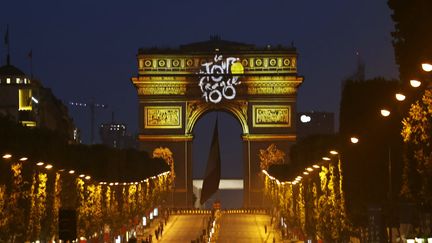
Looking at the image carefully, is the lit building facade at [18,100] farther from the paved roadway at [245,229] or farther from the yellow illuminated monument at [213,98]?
the paved roadway at [245,229]

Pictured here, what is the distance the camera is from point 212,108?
184625 mm

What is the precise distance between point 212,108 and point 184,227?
51317 mm

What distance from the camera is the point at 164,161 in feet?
588

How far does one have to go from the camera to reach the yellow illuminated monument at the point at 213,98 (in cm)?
18275

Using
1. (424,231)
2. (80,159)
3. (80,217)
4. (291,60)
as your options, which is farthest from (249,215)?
(424,231)

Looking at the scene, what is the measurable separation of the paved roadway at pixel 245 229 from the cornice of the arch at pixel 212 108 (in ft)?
93.5

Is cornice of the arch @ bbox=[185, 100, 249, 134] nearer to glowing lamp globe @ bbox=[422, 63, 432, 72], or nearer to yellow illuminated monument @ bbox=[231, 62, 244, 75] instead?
yellow illuminated monument @ bbox=[231, 62, 244, 75]

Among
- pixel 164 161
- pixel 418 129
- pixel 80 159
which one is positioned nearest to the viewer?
pixel 418 129

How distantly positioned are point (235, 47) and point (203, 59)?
5.31 metres

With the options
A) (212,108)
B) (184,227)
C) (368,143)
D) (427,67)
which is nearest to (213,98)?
(212,108)

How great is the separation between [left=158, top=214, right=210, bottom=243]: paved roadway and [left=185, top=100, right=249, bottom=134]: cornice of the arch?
87.1 ft

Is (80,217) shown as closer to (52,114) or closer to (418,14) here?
(418,14)

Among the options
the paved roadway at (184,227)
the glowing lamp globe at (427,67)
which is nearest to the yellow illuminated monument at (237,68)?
the paved roadway at (184,227)

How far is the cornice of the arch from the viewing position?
601 feet
